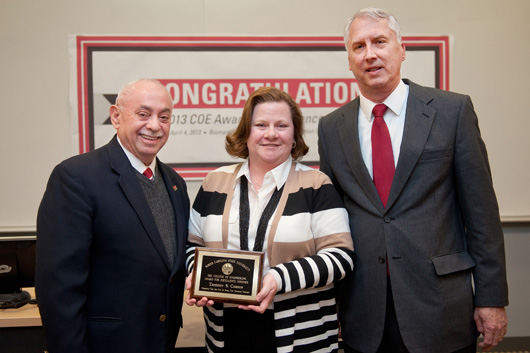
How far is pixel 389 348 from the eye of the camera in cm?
170

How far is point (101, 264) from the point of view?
5.26ft

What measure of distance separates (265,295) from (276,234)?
251mm

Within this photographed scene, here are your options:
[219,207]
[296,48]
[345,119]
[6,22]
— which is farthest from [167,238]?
[6,22]

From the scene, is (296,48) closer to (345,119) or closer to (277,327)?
(345,119)

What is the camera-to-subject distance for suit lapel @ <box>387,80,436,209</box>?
1630 millimetres

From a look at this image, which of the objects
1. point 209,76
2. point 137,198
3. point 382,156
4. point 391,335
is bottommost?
point 391,335

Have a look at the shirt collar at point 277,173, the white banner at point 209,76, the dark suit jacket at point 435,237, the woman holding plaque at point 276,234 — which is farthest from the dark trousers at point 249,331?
the white banner at point 209,76

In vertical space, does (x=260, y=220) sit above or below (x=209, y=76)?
below

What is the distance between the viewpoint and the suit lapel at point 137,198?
1.63 metres

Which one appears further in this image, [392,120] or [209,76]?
[209,76]

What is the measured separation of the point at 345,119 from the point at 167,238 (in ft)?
2.92

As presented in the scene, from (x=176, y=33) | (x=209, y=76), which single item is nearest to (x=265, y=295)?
(x=209, y=76)

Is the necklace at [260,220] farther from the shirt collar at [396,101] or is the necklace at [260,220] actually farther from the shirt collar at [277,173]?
the shirt collar at [396,101]

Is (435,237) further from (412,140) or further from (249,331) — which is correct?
(249,331)
